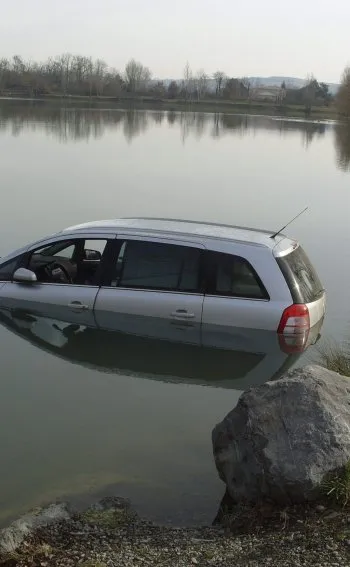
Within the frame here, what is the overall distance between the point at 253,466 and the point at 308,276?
12.1 feet

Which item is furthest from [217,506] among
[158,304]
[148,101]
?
[148,101]

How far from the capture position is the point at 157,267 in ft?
27.2

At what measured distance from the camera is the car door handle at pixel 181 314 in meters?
8.08

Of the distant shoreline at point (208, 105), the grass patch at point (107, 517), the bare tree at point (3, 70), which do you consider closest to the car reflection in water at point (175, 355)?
the grass patch at point (107, 517)

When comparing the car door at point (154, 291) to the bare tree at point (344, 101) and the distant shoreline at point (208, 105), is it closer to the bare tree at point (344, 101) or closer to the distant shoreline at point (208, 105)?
the bare tree at point (344, 101)

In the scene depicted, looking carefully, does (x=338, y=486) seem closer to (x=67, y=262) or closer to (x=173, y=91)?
(x=67, y=262)

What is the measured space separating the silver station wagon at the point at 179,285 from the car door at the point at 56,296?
12 mm

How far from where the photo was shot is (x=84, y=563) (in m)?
4.12

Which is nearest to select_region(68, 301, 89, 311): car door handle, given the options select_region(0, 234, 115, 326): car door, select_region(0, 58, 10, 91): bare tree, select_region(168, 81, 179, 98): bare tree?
select_region(0, 234, 115, 326): car door

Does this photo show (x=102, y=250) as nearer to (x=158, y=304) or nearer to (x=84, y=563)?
(x=158, y=304)

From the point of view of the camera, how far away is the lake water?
18.9 ft

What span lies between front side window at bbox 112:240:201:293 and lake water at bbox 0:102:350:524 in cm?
84

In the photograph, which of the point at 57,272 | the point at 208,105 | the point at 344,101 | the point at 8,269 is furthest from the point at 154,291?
the point at 208,105

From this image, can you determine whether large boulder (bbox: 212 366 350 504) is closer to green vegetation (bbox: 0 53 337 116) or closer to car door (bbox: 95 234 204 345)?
car door (bbox: 95 234 204 345)
